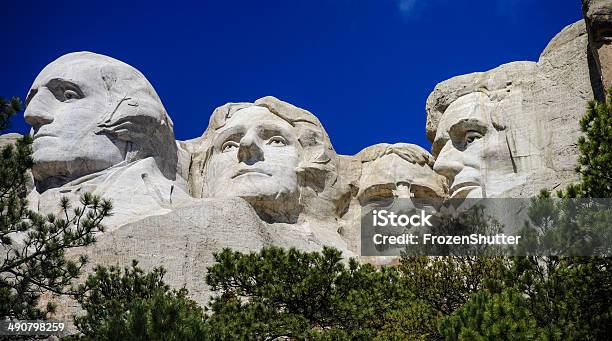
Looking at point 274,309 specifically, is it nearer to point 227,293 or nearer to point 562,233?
point 227,293

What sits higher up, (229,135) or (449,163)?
(229,135)

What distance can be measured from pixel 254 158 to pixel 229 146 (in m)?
1.07

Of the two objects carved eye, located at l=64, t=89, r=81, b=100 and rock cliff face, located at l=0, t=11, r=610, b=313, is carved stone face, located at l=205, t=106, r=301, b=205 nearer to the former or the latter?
rock cliff face, located at l=0, t=11, r=610, b=313

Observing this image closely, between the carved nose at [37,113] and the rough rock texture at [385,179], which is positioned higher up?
the carved nose at [37,113]

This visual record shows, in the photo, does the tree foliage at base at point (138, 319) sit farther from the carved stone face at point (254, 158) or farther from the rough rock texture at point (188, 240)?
the carved stone face at point (254, 158)

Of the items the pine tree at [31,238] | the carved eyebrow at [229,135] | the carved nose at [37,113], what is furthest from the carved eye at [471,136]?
the pine tree at [31,238]

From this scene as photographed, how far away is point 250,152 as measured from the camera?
73.5 ft

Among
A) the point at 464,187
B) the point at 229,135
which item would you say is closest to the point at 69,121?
the point at 229,135

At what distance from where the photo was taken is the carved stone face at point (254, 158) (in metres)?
21.9

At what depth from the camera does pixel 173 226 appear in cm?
1878

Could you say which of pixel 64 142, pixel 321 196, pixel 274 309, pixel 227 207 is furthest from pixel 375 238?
pixel 274 309

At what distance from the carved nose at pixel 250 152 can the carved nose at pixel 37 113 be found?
3.87m

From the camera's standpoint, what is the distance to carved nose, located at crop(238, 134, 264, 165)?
22.3 m

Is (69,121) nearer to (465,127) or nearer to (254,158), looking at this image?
(254,158)
